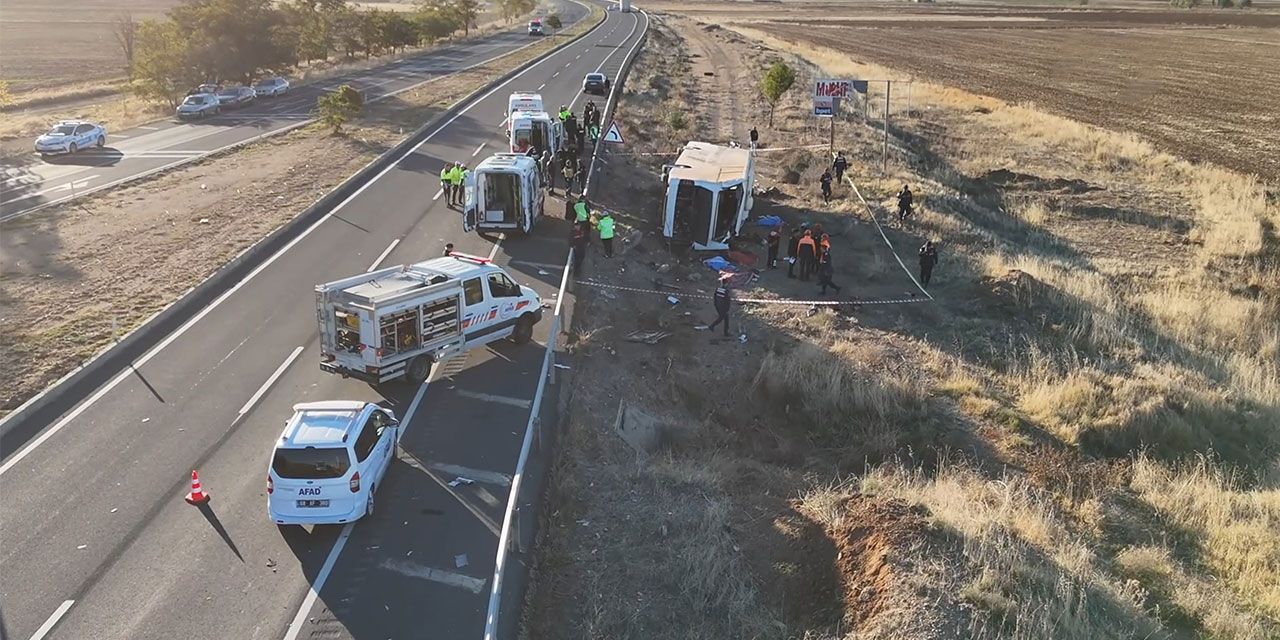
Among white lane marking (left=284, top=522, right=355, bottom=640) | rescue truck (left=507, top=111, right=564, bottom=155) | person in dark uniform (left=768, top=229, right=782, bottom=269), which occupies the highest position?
rescue truck (left=507, top=111, right=564, bottom=155)

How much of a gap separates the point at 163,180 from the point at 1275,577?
32.9m

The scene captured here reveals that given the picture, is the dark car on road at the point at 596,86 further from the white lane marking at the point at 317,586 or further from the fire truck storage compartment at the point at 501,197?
the white lane marking at the point at 317,586

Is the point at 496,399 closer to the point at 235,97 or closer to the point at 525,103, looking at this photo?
the point at 525,103

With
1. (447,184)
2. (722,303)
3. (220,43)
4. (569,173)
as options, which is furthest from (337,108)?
(722,303)

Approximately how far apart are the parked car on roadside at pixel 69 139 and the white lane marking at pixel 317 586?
32.3 m

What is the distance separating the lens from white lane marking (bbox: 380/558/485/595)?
38.6 feet

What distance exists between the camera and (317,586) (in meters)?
11.7

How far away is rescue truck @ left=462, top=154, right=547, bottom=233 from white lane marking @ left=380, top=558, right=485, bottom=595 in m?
14.3

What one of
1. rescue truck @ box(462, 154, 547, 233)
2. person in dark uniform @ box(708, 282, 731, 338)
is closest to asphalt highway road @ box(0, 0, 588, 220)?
rescue truck @ box(462, 154, 547, 233)

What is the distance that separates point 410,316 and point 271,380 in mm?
3079

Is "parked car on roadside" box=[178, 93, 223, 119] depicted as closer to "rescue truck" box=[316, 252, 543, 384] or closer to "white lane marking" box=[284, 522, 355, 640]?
"rescue truck" box=[316, 252, 543, 384]

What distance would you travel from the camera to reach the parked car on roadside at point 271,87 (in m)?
53.3

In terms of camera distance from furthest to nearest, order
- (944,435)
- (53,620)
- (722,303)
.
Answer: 1. (722,303)
2. (944,435)
3. (53,620)

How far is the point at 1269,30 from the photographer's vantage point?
109m
